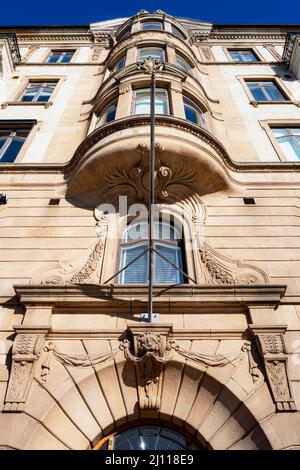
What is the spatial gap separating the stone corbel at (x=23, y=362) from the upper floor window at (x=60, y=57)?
19.3 metres

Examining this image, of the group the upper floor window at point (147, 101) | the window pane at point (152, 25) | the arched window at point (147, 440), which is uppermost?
the window pane at point (152, 25)

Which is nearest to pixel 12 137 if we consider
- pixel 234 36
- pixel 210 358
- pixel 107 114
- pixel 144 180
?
pixel 107 114

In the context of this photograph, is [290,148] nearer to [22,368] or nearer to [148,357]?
[148,357]

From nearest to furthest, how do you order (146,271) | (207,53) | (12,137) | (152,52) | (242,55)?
(146,271) → (12,137) → (152,52) → (207,53) → (242,55)

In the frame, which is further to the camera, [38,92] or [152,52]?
[38,92]

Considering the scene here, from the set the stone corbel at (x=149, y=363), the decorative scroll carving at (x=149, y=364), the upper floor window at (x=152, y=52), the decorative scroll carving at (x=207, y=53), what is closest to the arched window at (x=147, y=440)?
the stone corbel at (x=149, y=363)

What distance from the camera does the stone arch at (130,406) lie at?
581 centimetres

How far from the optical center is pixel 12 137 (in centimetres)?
1385

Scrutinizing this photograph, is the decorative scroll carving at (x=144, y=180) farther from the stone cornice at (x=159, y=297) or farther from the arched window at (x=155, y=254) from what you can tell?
the stone cornice at (x=159, y=297)

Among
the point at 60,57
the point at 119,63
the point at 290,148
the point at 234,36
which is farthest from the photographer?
the point at 234,36

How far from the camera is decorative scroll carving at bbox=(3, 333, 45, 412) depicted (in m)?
5.95

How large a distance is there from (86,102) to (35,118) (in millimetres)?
2334

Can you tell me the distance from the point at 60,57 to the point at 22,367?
70.1 feet

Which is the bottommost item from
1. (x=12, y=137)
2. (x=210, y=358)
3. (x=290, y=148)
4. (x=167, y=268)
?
(x=210, y=358)
